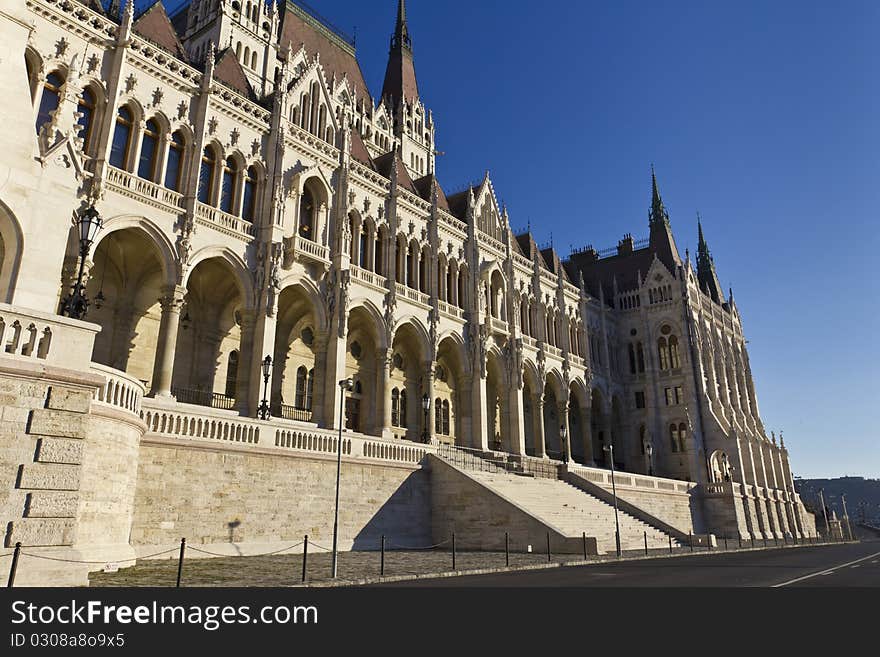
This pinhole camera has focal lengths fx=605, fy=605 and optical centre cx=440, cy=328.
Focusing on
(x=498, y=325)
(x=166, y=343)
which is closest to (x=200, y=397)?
(x=166, y=343)

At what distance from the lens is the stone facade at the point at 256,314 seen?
11.4 metres

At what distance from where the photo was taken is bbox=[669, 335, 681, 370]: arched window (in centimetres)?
5094

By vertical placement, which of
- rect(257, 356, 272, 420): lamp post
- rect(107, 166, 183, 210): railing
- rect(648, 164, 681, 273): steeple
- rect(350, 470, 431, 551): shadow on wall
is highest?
rect(648, 164, 681, 273): steeple

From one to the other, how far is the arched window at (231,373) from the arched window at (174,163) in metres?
8.31

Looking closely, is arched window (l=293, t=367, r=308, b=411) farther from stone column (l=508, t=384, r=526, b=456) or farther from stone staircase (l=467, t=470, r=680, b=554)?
stone column (l=508, t=384, r=526, b=456)

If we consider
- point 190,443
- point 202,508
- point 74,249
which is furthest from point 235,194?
point 202,508

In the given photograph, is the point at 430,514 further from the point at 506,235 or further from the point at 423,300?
the point at 506,235

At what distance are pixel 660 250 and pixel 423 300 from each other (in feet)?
109

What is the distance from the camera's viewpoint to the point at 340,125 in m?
30.6

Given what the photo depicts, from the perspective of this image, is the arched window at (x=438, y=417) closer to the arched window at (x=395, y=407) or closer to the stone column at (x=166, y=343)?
the arched window at (x=395, y=407)

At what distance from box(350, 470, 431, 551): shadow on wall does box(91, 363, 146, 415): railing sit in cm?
967

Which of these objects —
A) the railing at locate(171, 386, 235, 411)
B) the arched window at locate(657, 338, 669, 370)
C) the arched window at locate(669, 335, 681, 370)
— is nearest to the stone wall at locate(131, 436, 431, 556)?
the railing at locate(171, 386, 235, 411)

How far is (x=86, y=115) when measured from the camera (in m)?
20.9

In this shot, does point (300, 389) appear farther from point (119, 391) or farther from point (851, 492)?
point (851, 492)
